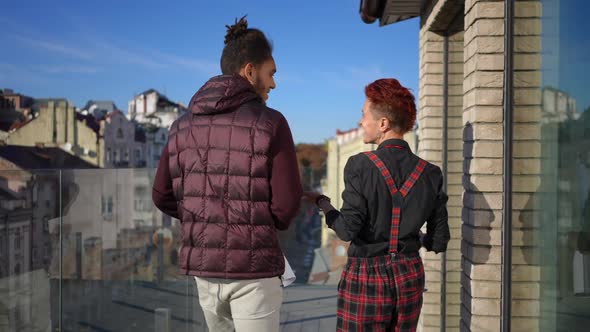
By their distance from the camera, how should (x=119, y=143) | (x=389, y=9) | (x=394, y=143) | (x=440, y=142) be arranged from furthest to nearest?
(x=119, y=143) → (x=389, y=9) → (x=440, y=142) → (x=394, y=143)

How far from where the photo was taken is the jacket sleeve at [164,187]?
2414mm

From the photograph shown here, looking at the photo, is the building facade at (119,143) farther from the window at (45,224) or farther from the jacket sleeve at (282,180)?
the jacket sleeve at (282,180)

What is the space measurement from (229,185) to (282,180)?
19 cm

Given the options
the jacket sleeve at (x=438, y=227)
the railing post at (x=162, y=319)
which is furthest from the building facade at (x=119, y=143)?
the jacket sleeve at (x=438, y=227)

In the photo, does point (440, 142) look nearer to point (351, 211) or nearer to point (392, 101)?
point (392, 101)

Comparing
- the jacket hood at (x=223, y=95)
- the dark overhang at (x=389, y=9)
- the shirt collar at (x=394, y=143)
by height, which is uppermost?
the dark overhang at (x=389, y=9)

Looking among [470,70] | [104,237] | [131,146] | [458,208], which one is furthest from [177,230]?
[131,146]

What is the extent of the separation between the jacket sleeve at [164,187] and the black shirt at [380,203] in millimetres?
672

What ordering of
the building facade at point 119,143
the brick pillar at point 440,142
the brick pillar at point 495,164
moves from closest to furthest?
the brick pillar at point 495,164 < the brick pillar at point 440,142 < the building facade at point 119,143

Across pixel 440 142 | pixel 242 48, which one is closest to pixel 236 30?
pixel 242 48

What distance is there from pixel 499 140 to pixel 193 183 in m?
1.85

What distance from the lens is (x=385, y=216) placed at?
248cm

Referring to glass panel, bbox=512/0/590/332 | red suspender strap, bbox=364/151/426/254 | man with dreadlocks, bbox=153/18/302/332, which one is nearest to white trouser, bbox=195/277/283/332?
man with dreadlocks, bbox=153/18/302/332

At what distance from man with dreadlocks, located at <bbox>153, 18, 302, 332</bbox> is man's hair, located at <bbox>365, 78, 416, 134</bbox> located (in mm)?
574
